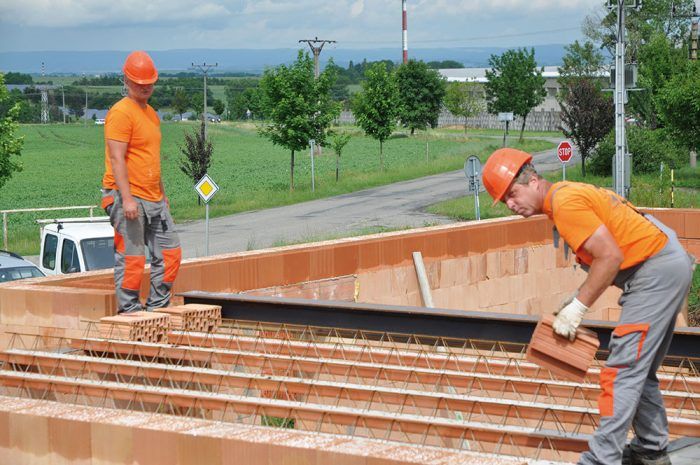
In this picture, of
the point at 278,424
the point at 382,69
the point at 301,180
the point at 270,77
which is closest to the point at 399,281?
the point at 278,424

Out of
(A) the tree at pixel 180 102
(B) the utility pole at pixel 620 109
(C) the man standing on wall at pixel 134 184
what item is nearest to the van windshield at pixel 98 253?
(C) the man standing on wall at pixel 134 184

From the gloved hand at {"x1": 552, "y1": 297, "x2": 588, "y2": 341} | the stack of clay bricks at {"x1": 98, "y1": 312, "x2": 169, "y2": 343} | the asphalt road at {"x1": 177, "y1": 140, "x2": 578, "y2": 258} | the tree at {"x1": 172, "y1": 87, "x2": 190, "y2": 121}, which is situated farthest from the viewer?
the tree at {"x1": 172, "y1": 87, "x2": 190, "y2": 121}

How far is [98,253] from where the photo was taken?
17.1 metres

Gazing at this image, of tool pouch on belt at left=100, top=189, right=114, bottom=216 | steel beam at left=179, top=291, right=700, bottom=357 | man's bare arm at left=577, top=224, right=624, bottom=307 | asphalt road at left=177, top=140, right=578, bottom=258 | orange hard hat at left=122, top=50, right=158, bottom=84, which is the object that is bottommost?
asphalt road at left=177, top=140, right=578, bottom=258

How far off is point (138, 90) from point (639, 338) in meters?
5.01

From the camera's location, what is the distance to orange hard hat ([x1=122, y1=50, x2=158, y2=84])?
9.18 m

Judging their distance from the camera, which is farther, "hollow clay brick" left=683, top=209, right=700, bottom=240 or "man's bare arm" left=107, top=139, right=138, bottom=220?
"hollow clay brick" left=683, top=209, right=700, bottom=240

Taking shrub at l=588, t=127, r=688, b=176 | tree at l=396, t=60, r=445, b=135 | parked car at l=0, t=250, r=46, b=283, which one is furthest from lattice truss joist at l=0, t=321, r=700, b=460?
tree at l=396, t=60, r=445, b=135

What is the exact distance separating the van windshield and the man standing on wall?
7534 mm

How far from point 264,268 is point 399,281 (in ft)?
7.47

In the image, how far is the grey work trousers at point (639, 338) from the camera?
5.76 m

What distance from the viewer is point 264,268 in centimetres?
1192

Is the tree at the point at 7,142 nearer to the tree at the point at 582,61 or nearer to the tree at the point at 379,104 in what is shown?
the tree at the point at 379,104

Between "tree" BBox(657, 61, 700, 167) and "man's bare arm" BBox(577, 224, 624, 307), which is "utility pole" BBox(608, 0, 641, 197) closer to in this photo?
"tree" BBox(657, 61, 700, 167)
